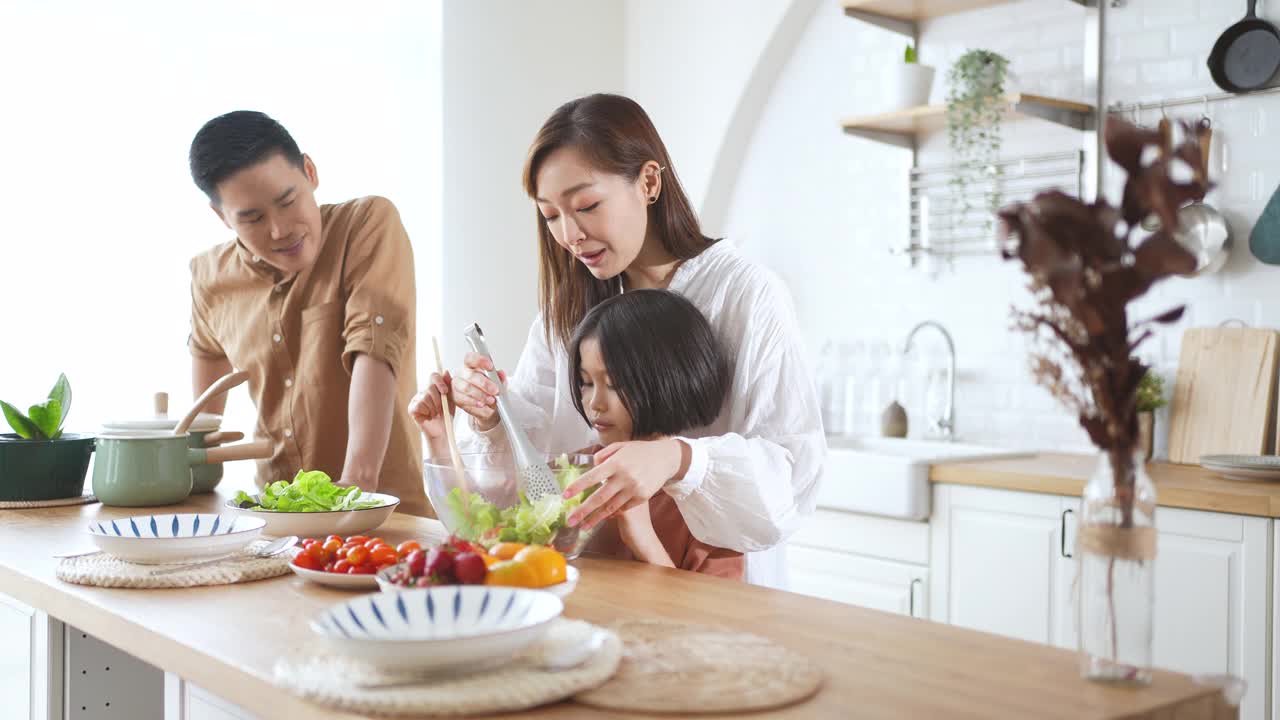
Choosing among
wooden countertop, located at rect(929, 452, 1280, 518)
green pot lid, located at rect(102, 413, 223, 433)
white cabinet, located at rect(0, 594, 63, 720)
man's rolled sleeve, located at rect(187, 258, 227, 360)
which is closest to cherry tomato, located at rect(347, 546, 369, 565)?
white cabinet, located at rect(0, 594, 63, 720)

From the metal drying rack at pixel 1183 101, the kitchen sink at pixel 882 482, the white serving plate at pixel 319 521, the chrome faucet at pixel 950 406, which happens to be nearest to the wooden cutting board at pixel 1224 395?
the kitchen sink at pixel 882 482

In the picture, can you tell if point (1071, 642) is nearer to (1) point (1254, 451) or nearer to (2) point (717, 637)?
(1) point (1254, 451)

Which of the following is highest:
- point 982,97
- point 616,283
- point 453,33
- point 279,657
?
point 453,33

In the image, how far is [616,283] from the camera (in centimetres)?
217

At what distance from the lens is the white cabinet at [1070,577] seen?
2.59 m

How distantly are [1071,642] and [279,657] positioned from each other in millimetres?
2286

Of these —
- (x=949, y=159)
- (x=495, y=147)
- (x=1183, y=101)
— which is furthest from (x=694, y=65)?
(x=1183, y=101)

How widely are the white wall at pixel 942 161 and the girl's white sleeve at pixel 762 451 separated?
68.2 inches

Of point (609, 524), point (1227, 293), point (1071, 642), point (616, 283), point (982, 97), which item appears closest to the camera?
point (609, 524)

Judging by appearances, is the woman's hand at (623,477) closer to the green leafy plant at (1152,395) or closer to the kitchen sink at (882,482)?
the kitchen sink at (882,482)

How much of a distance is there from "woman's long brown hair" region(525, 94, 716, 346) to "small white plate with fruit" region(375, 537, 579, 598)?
77 centimetres

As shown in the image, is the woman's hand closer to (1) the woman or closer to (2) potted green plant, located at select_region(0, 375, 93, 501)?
(1) the woman

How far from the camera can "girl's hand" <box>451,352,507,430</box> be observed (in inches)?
74.4

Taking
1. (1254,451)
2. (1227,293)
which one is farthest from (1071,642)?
(1227,293)
